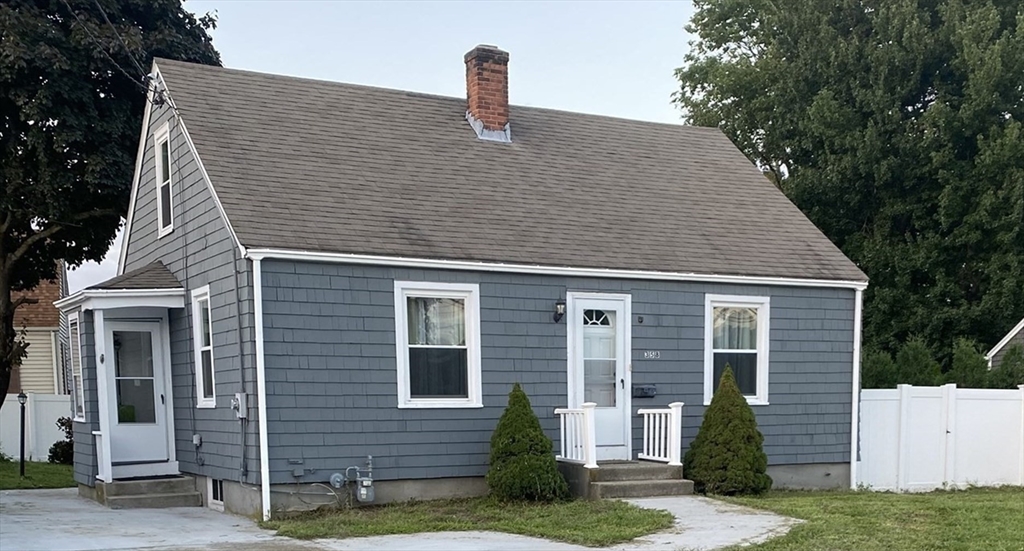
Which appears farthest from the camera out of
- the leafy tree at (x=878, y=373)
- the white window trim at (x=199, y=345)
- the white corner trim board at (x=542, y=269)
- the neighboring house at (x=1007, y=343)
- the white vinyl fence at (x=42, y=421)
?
the neighboring house at (x=1007, y=343)

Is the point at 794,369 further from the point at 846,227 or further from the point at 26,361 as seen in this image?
the point at 26,361

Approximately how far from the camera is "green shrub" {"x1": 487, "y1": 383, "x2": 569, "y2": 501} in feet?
34.0

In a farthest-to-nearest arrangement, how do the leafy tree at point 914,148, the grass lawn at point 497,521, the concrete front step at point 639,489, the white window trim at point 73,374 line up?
the leafy tree at point 914,148
the white window trim at point 73,374
the concrete front step at point 639,489
the grass lawn at point 497,521

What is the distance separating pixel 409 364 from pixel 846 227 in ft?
55.5

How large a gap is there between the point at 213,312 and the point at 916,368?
11913 millimetres

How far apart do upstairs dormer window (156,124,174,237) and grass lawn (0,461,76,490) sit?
4.81 metres

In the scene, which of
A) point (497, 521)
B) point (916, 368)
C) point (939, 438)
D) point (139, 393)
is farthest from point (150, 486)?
point (916, 368)

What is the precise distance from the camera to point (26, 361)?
2452cm

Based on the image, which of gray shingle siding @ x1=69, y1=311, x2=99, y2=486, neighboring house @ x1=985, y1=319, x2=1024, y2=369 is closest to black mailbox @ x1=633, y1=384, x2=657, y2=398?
gray shingle siding @ x1=69, y1=311, x2=99, y2=486

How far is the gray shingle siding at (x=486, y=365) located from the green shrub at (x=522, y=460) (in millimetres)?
674

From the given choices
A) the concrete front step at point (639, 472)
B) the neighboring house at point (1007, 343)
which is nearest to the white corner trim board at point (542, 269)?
the concrete front step at point (639, 472)

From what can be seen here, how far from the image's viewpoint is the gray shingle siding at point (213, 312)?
10281mm

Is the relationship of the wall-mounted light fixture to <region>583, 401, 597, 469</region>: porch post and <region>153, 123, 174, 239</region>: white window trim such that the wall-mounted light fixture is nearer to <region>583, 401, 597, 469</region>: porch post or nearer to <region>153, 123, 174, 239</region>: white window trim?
<region>583, 401, 597, 469</region>: porch post

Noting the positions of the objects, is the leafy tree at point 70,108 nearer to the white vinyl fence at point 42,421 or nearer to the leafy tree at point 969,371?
the white vinyl fence at point 42,421
